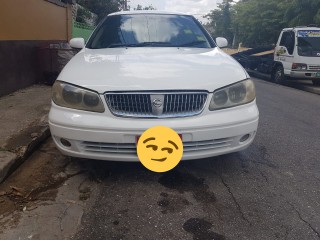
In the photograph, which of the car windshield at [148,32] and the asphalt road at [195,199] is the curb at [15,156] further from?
the car windshield at [148,32]

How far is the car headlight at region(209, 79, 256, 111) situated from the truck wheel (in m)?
9.21

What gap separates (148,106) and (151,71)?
39 centimetres

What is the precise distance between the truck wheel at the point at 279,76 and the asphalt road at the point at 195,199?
8.17 meters

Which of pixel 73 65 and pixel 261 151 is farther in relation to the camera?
pixel 261 151

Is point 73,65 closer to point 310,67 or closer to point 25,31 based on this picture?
point 25,31

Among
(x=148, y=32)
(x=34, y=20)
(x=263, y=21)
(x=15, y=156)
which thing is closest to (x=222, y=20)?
(x=263, y=21)

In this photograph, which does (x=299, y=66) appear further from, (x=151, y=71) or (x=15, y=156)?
(x=15, y=156)

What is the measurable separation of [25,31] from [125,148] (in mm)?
5012

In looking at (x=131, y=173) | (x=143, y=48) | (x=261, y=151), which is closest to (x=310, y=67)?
(x=261, y=151)

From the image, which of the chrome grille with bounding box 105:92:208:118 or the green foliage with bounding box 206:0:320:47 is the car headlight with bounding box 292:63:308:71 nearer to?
the green foliage with bounding box 206:0:320:47

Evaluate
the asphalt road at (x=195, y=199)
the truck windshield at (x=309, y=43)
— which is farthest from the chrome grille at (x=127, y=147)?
the truck windshield at (x=309, y=43)

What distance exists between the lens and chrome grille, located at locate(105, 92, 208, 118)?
271cm

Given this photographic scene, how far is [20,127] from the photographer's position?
4.09m

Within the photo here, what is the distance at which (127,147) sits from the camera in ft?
8.99
